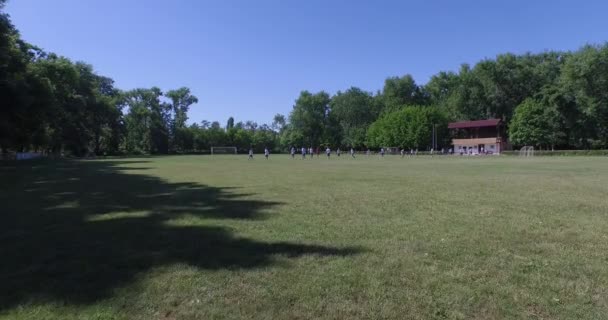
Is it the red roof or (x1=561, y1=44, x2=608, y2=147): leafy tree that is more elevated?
(x1=561, y1=44, x2=608, y2=147): leafy tree

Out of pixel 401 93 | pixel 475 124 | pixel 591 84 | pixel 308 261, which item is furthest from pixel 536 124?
pixel 308 261

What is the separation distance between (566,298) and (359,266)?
235cm

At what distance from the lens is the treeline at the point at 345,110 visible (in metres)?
43.4

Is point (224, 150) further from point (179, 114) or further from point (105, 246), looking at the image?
point (105, 246)

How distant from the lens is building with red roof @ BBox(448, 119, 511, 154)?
88438 millimetres

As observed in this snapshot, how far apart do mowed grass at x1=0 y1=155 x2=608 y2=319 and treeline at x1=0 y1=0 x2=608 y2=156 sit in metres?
21.8

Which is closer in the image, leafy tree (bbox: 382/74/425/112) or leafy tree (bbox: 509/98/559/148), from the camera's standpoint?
leafy tree (bbox: 509/98/559/148)

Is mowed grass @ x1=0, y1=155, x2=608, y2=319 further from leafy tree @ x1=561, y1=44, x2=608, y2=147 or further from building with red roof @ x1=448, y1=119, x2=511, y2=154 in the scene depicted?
building with red roof @ x1=448, y1=119, x2=511, y2=154

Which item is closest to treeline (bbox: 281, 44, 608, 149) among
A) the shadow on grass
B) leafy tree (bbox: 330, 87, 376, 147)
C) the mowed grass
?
leafy tree (bbox: 330, 87, 376, 147)

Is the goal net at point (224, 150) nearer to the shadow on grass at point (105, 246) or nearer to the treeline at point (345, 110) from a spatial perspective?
the treeline at point (345, 110)

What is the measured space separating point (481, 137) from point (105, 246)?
307 ft

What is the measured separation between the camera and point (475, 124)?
294 feet

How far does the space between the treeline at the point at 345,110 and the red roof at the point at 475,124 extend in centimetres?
330

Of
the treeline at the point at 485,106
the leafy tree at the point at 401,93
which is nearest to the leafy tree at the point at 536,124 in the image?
→ the treeline at the point at 485,106
